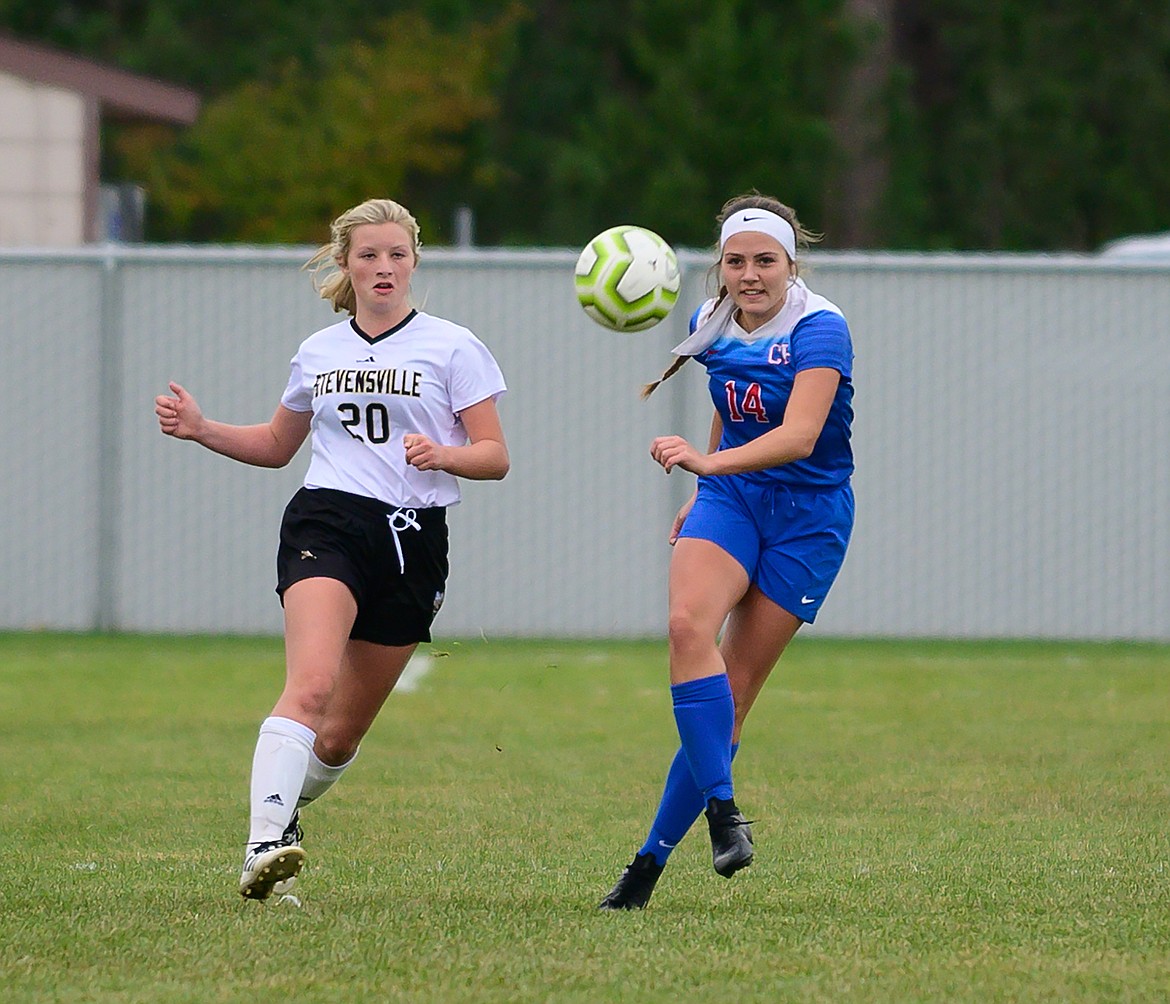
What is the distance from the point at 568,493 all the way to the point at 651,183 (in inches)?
518

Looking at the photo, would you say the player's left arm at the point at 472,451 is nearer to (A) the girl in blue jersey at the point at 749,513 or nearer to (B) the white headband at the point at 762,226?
(A) the girl in blue jersey at the point at 749,513

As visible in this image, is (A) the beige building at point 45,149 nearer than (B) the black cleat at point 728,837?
No

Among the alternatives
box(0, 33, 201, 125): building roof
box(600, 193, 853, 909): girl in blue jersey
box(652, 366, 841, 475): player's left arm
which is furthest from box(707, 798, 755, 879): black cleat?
box(0, 33, 201, 125): building roof

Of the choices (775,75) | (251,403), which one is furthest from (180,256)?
(775,75)

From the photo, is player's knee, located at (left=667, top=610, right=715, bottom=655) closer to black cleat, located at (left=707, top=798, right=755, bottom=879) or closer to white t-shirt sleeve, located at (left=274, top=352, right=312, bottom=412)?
black cleat, located at (left=707, top=798, right=755, bottom=879)

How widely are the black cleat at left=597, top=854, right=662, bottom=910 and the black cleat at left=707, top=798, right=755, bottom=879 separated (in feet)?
0.74

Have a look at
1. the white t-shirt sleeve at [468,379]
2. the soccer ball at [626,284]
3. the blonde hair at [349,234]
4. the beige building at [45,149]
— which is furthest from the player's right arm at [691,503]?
the beige building at [45,149]

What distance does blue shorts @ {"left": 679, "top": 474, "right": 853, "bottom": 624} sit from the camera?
20.1 feet

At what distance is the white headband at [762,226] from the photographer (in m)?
6.16

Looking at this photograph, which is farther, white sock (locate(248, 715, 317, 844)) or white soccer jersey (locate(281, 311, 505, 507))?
white soccer jersey (locate(281, 311, 505, 507))

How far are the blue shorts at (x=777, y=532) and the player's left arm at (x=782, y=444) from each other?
26 centimetres

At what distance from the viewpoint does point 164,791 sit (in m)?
8.54

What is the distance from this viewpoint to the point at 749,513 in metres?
6.18

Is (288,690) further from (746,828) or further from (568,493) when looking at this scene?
(568,493)
